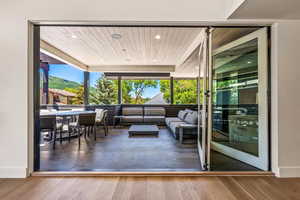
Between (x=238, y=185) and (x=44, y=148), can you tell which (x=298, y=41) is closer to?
(x=238, y=185)

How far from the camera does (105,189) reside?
7.16ft

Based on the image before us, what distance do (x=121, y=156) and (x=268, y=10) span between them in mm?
3218

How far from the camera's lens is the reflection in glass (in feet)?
10.0

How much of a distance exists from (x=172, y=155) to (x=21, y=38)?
311 centimetres

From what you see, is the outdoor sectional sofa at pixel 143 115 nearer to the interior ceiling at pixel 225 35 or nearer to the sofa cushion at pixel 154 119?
the sofa cushion at pixel 154 119

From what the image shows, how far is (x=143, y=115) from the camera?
7.80m

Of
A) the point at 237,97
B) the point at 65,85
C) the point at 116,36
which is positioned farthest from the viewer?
the point at 65,85

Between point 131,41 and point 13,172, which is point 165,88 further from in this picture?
point 13,172

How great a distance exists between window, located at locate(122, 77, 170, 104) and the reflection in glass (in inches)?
196

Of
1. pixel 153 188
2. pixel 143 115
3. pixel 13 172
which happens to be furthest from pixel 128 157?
pixel 143 115

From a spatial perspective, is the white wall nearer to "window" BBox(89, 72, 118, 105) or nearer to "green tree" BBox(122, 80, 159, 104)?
"green tree" BBox(122, 80, 159, 104)

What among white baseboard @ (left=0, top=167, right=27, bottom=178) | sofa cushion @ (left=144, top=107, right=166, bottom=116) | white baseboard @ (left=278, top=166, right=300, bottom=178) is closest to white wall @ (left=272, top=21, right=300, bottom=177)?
white baseboard @ (left=278, top=166, right=300, bottom=178)

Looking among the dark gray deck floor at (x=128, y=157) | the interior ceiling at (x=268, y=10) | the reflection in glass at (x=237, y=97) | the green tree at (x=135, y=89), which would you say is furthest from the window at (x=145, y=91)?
the interior ceiling at (x=268, y=10)

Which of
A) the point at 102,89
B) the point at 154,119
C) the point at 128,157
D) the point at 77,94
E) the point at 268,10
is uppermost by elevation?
the point at 268,10
